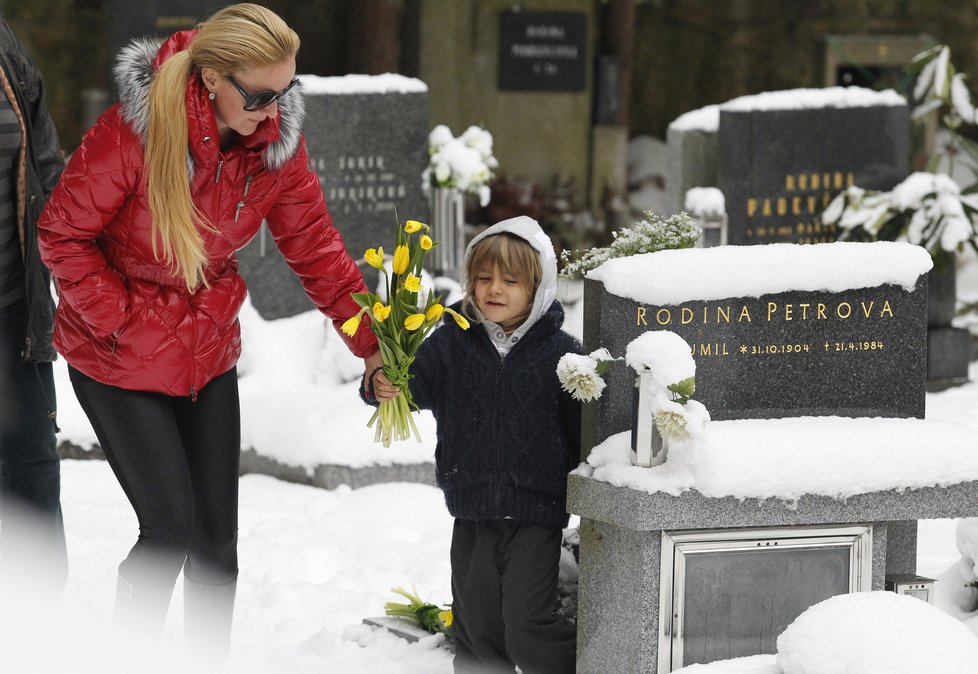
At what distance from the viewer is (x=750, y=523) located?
3553mm

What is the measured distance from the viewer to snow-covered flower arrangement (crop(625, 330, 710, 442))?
11.1 ft

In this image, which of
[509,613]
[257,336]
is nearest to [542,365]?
[509,613]

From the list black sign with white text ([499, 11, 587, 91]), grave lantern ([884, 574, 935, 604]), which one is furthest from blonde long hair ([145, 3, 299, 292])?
black sign with white text ([499, 11, 587, 91])

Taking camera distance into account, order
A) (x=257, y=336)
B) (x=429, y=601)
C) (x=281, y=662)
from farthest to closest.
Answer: (x=257, y=336), (x=429, y=601), (x=281, y=662)

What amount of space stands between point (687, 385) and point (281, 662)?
1.39 m

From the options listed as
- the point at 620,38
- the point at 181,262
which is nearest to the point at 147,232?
the point at 181,262

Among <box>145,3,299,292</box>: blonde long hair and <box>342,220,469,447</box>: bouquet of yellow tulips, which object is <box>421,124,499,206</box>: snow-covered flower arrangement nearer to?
<box>342,220,469,447</box>: bouquet of yellow tulips

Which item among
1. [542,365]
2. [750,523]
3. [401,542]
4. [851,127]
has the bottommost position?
[401,542]

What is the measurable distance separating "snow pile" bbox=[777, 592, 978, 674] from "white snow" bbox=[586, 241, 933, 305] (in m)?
0.87

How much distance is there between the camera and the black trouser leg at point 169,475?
11.3 feet

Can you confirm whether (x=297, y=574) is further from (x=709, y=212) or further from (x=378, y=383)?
(x=709, y=212)

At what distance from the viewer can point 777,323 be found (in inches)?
150

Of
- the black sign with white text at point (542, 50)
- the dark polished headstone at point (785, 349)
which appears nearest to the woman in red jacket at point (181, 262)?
the dark polished headstone at point (785, 349)

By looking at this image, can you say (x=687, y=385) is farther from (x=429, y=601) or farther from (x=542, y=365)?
(x=429, y=601)
